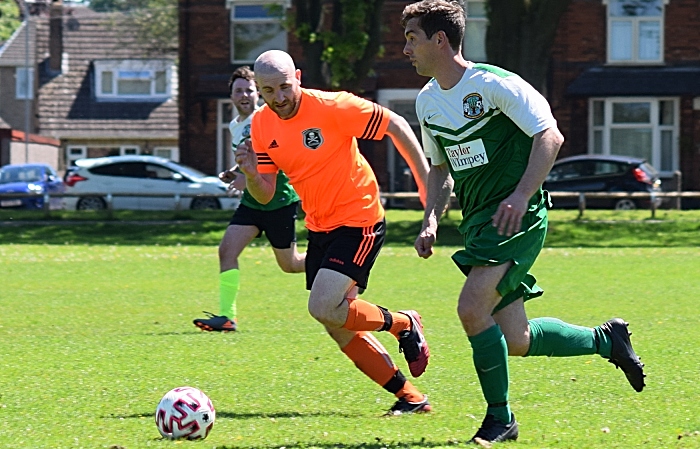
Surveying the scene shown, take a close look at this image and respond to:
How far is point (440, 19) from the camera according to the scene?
6035mm

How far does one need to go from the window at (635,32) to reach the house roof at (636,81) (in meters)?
0.42

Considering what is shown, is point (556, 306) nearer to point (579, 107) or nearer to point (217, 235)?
point (217, 235)

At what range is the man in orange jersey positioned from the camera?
6.89 metres

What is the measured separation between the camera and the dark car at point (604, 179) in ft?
110

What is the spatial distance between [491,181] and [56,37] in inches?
2427

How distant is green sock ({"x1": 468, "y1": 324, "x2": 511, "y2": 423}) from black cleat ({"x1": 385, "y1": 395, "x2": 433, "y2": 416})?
969 millimetres

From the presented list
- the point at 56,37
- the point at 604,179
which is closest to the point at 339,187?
the point at 604,179

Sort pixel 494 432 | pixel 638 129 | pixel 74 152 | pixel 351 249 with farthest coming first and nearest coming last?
pixel 74 152
pixel 638 129
pixel 351 249
pixel 494 432

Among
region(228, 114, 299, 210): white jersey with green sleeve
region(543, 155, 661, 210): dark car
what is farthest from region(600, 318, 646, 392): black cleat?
region(543, 155, 661, 210): dark car

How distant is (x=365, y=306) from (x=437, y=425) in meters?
0.82

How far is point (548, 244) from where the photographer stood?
24109 millimetres

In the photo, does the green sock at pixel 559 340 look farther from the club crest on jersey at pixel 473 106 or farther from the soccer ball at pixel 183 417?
the soccer ball at pixel 183 417

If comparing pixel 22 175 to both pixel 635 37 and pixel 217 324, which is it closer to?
pixel 635 37

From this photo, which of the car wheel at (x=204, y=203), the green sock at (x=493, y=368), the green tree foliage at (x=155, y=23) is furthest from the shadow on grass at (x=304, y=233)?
the green tree foliage at (x=155, y=23)
